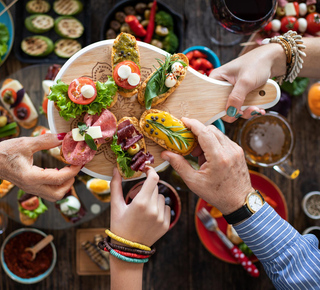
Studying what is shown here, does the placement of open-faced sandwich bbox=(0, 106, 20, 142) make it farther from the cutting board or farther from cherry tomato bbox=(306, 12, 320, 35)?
cherry tomato bbox=(306, 12, 320, 35)

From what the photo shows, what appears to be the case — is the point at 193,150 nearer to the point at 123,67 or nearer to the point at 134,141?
the point at 134,141

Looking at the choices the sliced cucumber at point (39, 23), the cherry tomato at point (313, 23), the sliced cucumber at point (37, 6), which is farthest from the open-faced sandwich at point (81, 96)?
the cherry tomato at point (313, 23)

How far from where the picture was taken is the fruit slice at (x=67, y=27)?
2354mm

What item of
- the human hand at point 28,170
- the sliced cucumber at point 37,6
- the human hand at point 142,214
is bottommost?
the human hand at point 142,214

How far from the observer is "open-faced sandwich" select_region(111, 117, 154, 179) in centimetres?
176

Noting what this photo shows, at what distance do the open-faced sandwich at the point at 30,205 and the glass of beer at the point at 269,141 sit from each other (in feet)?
5.06

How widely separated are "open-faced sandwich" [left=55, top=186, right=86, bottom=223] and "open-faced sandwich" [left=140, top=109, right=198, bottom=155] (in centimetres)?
86

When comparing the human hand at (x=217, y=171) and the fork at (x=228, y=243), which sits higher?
the human hand at (x=217, y=171)

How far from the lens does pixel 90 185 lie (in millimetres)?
2281

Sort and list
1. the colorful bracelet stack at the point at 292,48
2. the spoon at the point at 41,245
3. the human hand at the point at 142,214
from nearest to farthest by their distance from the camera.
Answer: the human hand at the point at 142,214
the colorful bracelet stack at the point at 292,48
the spoon at the point at 41,245

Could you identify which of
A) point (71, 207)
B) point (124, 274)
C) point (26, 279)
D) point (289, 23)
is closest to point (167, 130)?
point (124, 274)

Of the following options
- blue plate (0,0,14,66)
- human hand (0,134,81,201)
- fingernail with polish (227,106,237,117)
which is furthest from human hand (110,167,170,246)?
blue plate (0,0,14,66)

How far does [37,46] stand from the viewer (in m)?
2.35

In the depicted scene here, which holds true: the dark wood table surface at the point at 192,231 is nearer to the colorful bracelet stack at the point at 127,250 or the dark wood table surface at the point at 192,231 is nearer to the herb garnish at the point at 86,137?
the colorful bracelet stack at the point at 127,250
